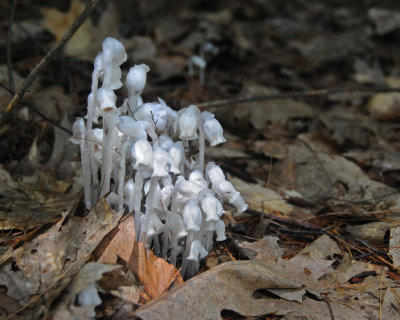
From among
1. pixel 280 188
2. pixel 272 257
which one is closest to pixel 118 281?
pixel 272 257

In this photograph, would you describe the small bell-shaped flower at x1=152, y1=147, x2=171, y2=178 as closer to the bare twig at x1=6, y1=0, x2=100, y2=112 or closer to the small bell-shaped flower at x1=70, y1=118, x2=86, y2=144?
the small bell-shaped flower at x1=70, y1=118, x2=86, y2=144

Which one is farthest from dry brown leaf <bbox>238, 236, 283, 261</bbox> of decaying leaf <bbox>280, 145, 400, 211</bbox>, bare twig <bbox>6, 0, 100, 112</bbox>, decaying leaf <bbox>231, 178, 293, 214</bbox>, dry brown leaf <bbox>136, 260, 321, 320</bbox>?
bare twig <bbox>6, 0, 100, 112</bbox>

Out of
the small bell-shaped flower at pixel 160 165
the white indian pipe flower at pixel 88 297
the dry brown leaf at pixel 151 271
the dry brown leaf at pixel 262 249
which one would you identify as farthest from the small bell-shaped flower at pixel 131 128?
the dry brown leaf at pixel 262 249

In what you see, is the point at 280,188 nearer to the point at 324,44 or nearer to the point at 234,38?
the point at 234,38

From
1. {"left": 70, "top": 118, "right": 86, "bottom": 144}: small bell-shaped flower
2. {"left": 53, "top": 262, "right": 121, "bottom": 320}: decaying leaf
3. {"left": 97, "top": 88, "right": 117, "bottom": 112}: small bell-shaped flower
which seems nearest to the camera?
{"left": 53, "top": 262, "right": 121, "bottom": 320}: decaying leaf

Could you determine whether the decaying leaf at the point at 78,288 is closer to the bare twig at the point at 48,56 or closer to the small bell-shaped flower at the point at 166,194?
the small bell-shaped flower at the point at 166,194

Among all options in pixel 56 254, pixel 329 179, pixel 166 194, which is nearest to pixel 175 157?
pixel 166 194
